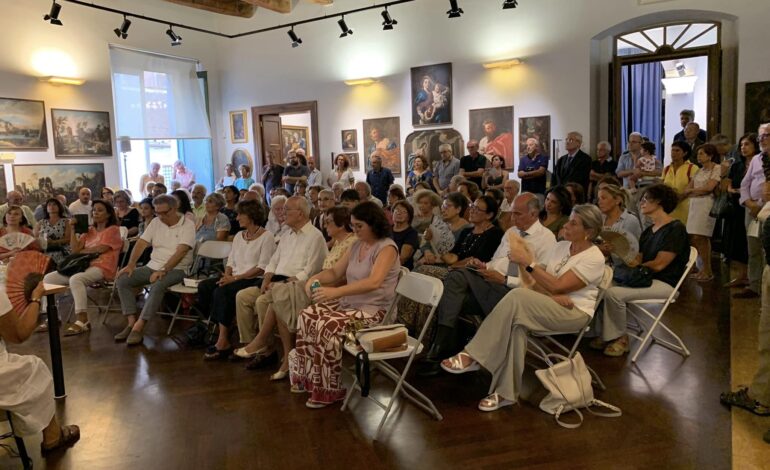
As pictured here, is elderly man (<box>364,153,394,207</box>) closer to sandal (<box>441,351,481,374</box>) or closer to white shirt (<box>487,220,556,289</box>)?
white shirt (<box>487,220,556,289</box>)

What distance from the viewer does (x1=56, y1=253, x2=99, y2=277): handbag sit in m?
5.66

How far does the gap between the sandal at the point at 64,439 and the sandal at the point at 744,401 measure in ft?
12.2

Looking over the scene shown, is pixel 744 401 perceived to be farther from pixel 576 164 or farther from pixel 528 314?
pixel 576 164

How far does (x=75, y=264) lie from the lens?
5.66 meters

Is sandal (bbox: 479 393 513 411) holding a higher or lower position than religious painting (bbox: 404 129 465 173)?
lower

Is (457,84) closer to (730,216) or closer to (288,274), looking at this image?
(730,216)

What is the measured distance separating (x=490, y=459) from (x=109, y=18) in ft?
35.8

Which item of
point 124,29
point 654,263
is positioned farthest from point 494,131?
point 124,29

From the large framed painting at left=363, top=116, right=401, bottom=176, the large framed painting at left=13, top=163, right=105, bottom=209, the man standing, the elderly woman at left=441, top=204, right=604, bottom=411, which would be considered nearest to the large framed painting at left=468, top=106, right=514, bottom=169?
the man standing

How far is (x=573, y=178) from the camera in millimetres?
7961

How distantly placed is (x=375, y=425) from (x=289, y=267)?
1688mm

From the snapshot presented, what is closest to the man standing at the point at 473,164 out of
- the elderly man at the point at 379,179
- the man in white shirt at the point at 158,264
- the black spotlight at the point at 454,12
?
the elderly man at the point at 379,179

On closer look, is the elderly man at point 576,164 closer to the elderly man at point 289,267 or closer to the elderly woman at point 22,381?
the elderly man at point 289,267

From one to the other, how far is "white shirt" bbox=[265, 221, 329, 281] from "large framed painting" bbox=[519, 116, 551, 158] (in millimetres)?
5686
